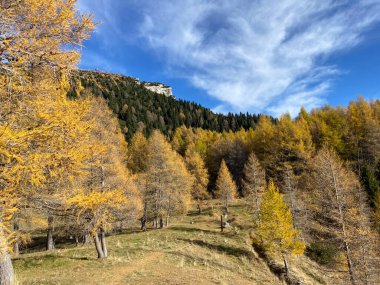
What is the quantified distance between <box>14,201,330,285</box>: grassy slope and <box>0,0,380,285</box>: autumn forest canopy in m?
0.35

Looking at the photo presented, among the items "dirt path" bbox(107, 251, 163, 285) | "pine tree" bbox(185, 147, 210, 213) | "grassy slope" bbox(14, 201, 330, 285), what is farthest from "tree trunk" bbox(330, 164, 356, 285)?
"pine tree" bbox(185, 147, 210, 213)

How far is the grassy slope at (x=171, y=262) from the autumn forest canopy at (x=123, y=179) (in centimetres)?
35

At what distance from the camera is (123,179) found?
17781 mm

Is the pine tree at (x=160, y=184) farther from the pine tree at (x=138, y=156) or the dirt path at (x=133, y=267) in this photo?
the pine tree at (x=138, y=156)

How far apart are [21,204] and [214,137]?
7541 centimetres

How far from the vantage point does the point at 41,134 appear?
584 centimetres

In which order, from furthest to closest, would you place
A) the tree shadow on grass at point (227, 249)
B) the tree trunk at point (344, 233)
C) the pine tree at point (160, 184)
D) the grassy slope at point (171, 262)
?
the pine tree at point (160, 184) → the tree shadow on grass at point (227, 249) → the tree trunk at point (344, 233) → the grassy slope at point (171, 262)

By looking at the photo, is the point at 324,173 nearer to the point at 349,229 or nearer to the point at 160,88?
the point at 349,229

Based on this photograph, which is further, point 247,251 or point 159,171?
point 159,171

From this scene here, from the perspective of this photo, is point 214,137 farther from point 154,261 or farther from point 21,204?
point 21,204

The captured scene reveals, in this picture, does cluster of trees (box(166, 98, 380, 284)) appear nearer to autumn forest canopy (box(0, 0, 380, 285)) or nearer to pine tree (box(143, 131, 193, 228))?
autumn forest canopy (box(0, 0, 380, 285))

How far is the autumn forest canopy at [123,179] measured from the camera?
6.16 m

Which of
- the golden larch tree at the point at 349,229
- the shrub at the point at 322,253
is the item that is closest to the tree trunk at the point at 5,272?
the golden larch tree at the point at 349,229

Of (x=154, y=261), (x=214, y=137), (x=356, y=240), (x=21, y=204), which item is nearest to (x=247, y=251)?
(x=356, y=240)
